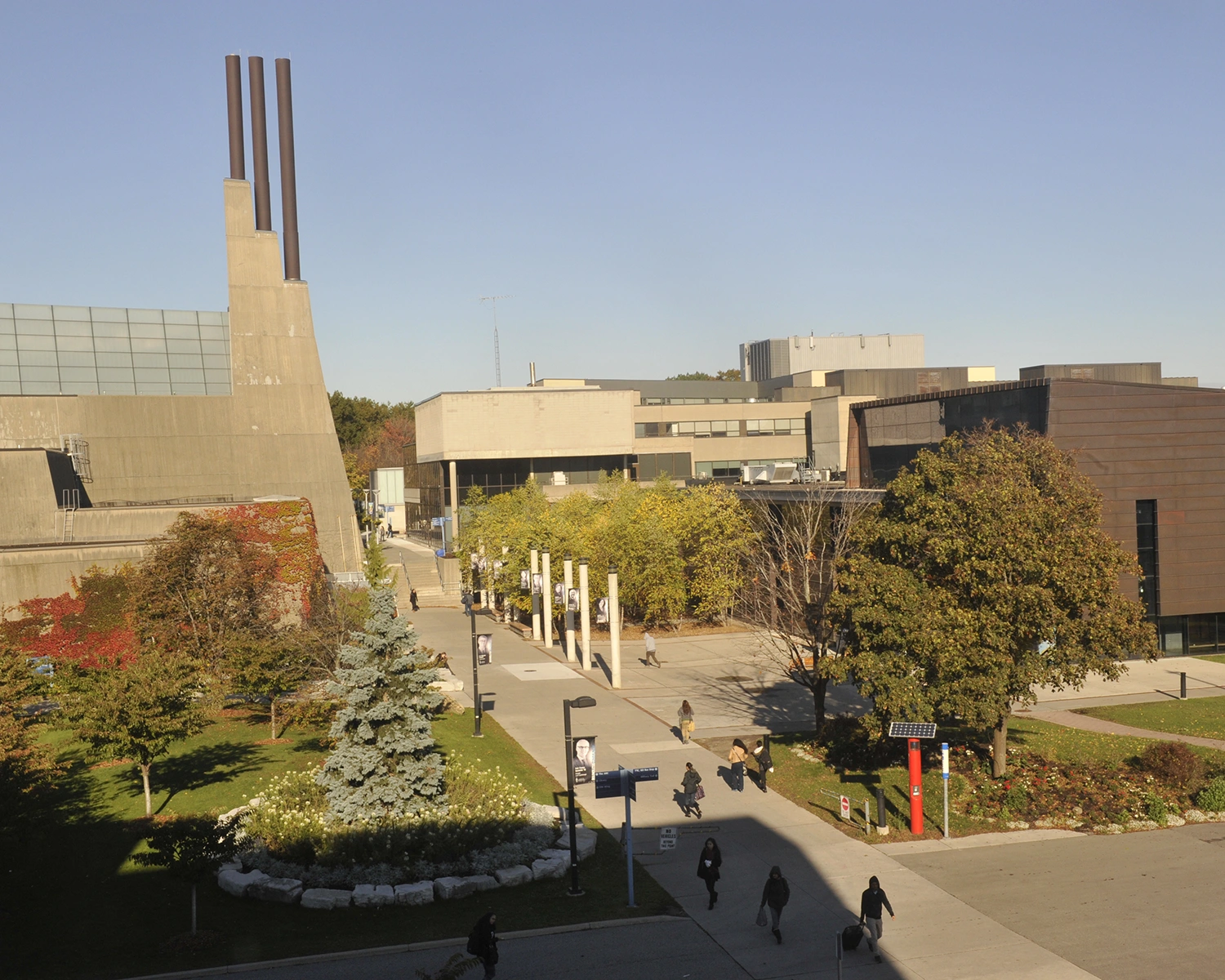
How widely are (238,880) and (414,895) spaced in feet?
10.2

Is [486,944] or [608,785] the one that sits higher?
[608,785]

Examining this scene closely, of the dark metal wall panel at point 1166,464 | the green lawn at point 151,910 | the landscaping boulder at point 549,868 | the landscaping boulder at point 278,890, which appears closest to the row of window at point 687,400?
the dark metal wall panel at point 1166,464

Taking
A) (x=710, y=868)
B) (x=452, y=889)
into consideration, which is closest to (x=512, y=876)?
(x=452, y=889)

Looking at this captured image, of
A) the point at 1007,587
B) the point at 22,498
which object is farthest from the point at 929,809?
the point at 22,498

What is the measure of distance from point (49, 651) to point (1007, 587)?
31.2 m

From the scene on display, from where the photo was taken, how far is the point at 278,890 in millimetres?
17281

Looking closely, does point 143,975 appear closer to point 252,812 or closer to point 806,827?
point 252,812

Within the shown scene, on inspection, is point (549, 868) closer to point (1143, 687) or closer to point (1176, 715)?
point (1176, 715)

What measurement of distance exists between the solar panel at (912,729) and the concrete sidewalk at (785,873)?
7.60 ft

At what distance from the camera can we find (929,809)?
22156mm

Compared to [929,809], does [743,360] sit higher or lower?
higher

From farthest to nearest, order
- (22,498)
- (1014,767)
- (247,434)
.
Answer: (247,434) → (22,498) → (1014,767)

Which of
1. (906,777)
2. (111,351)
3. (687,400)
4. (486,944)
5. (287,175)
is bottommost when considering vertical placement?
(906,777)

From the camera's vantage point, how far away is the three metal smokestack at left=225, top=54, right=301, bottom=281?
64.0 meters
